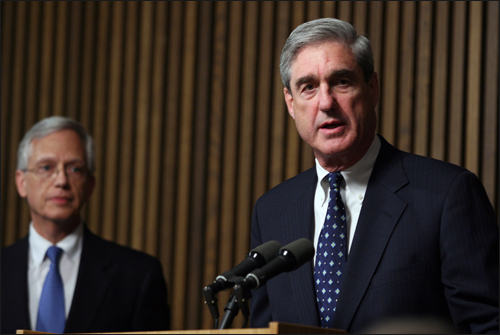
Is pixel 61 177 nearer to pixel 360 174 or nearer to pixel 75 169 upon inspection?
pixel 75 169

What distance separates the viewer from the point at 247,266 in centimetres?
164

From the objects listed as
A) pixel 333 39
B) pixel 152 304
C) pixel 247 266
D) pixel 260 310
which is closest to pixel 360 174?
pixel 333 39

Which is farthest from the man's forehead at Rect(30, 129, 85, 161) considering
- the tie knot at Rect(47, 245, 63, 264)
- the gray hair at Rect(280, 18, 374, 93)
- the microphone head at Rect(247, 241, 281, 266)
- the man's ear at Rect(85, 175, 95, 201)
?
the microphone head at Rect(247, 241, 281, 266)

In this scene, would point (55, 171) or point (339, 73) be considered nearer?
point (339, 73)

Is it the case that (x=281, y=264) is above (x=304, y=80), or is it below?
below

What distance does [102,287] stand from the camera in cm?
345

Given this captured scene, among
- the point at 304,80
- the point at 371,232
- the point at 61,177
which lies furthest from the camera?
the point at 61,177

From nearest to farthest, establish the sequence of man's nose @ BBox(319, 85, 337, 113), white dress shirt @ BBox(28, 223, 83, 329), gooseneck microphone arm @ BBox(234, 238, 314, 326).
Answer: gooseneck microphone arm @ BBox(234, 238, 314, 326) < man's nose @ BBox(319, 85, 337, 113) < white dress shirt @ BBox(28, 223, 83, 329)

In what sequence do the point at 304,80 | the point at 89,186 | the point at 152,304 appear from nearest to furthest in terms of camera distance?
1. the point at 304,80
2. the point at 152,304
3. the point at 89,186

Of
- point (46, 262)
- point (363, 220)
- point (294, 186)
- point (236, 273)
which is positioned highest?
point (294, 186)

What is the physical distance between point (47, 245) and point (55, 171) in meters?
0.40

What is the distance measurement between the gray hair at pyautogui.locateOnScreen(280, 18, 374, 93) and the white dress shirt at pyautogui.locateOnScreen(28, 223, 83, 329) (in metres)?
1.86

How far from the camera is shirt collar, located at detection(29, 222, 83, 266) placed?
11.6 ft

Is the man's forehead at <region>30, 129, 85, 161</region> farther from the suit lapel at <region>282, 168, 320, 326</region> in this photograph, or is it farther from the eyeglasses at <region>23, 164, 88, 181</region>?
the suit lapel at <region>282, 168, 320, 326</region>
